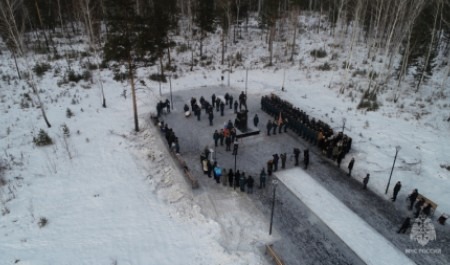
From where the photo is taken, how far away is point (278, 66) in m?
36.7

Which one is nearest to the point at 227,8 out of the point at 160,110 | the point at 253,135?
the point at 160,110

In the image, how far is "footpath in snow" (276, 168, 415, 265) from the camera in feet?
39.4

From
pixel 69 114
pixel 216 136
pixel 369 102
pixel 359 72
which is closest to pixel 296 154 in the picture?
pixel 216 136

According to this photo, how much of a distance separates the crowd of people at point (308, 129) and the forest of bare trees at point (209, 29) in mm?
9029

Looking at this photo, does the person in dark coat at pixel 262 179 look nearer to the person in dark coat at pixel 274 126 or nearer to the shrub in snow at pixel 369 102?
the person in dark coat at pixel 274 126

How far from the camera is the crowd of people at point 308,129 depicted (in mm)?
17812

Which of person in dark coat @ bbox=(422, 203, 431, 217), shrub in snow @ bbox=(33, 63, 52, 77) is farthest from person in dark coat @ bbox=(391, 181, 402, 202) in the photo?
shrub in snow @ bbox=(33, 63, 52, 77)

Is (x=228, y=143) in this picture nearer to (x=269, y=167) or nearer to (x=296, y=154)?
(x=269, y=167)

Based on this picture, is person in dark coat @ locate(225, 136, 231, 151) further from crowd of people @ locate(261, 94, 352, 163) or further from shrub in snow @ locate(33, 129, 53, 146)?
shrub in snow @ locate(33, 129, 53, 146)

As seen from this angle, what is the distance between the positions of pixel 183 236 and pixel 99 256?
3214 mm

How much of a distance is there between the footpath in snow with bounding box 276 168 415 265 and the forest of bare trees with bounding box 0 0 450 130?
39.6 feet

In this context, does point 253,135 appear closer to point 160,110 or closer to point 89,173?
point 160,110

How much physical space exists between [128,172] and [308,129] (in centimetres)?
1082

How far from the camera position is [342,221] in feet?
44.7
